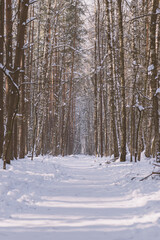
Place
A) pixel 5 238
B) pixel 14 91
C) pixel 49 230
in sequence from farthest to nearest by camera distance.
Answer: pixel 14 91 < pixel 49 230 < pixel 5 238

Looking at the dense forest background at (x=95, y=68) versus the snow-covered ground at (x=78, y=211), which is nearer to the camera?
the snow-covered ground at (x=78, y=211)

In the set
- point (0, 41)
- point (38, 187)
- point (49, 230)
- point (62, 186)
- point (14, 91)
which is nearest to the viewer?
point (49, 230)

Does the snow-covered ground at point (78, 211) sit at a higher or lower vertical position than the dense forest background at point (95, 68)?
lower

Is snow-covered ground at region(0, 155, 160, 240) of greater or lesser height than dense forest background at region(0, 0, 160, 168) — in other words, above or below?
below

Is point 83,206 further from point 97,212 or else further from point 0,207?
point 0,207

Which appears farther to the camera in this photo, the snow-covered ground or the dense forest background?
the dense forest background

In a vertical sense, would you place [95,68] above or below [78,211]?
above

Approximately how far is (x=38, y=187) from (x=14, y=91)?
348 centimetres

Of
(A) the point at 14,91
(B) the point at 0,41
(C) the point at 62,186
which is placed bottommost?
(C) the point at 62,186

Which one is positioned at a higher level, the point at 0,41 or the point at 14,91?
the point at 0,41

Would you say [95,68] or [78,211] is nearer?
[78,211]

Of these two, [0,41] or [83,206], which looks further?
[0,41]

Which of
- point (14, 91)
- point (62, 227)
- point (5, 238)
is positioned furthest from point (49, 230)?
point (14, 91)

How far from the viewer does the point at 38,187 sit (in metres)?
6.44
